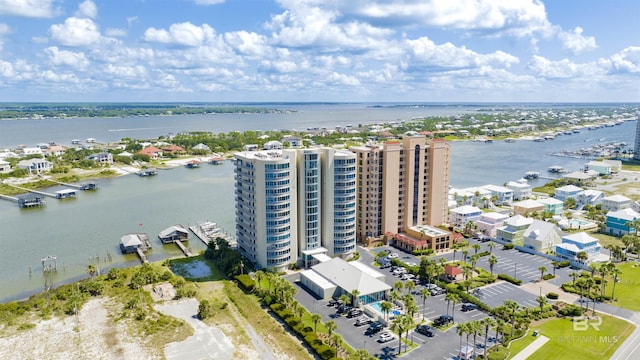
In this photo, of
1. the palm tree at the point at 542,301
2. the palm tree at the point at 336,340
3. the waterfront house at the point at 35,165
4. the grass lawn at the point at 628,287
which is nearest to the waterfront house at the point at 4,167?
the waterfront house at the point at 35,165

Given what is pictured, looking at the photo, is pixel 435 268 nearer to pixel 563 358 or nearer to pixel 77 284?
pixel 563 358

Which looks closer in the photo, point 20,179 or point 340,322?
point 340,322

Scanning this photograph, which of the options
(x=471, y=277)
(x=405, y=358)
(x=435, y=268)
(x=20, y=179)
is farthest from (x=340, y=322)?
(x=20, y=179)

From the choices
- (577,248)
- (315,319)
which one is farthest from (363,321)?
(577,248)

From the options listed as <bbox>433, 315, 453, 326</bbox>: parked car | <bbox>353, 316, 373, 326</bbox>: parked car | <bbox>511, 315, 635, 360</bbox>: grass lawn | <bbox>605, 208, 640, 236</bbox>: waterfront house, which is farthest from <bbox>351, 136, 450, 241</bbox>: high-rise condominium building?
<bbox>605, 208, 640, 236</bbox>: waterfront house

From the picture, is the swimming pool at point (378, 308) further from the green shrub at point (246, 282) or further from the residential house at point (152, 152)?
the residential house at point (152, 152)
